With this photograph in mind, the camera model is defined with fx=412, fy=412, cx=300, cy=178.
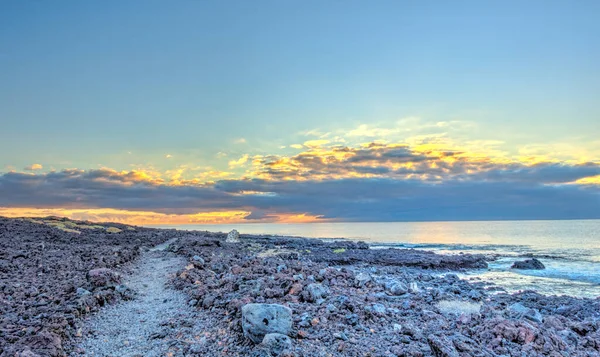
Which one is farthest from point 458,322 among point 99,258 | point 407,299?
point 99,258

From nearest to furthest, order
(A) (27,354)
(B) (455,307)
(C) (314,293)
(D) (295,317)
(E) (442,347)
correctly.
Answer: (E) (442,347), (A) (27,354), (D) (295,317), (C) (314,293), (B) (455,307)

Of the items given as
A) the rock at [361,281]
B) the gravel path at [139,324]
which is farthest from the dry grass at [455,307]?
the gravel path at [139,324]

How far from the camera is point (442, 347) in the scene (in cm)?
673

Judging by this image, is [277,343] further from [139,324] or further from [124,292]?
[124,292]

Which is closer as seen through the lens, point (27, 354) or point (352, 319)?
point (27, 354)

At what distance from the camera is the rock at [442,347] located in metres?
6.65

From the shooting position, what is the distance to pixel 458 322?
930 cm

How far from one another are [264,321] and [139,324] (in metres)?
4.06

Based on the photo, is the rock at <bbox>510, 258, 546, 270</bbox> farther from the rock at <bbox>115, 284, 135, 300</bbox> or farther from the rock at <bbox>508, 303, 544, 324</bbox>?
the rock at <bbox>115, 284, 135, 300</bbox>

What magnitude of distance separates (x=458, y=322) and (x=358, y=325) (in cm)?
249

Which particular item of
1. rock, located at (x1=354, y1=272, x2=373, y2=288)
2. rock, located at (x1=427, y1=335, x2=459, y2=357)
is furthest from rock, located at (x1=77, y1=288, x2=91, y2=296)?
rock, located at (x1=427, y1=335, x2=459, y2=357)

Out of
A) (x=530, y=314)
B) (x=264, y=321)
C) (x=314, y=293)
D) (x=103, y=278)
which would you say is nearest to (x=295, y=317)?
(x=264, y=321)

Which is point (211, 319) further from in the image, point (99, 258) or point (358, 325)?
point (99, 258)

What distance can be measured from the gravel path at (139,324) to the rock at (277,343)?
213cm
